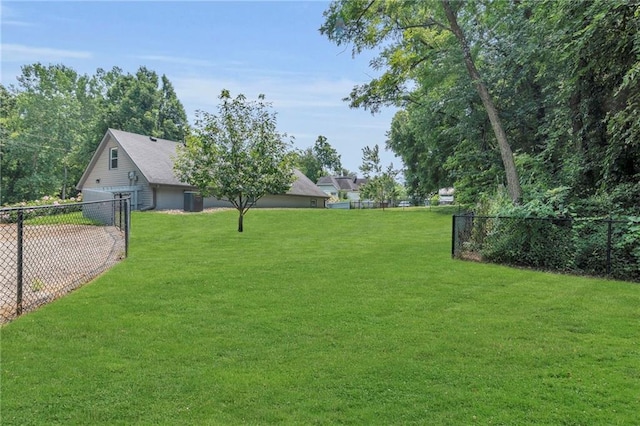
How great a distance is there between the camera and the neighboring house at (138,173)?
21688 millimetres

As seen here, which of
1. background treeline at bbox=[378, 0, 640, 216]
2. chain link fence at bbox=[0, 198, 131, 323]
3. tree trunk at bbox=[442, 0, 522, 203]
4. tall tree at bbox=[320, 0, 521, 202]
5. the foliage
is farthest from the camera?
the foliage

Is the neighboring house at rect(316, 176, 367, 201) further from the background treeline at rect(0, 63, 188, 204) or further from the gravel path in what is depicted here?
the gravel path

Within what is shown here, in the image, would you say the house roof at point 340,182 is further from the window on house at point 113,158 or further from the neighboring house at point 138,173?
the window on house at point 113,158

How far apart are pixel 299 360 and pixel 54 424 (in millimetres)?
1720

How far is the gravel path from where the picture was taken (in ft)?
16.7

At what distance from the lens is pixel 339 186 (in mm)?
71625

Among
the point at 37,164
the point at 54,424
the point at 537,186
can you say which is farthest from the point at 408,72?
the point at 37,164

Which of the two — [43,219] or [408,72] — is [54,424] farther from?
[408,72]

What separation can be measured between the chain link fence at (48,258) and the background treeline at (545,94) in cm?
860

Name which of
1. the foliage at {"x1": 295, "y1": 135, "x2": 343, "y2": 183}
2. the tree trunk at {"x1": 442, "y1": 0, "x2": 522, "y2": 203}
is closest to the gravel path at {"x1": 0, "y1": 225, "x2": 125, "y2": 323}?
the tree trunk at {"x1": 442, "y1": 0, "x2": 522, "y2": 203}

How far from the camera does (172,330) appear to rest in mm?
4016

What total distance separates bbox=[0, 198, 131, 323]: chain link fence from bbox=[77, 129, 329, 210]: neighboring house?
981cm

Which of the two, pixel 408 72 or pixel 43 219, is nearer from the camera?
pixel 43 219

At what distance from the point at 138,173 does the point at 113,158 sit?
2826 mm
